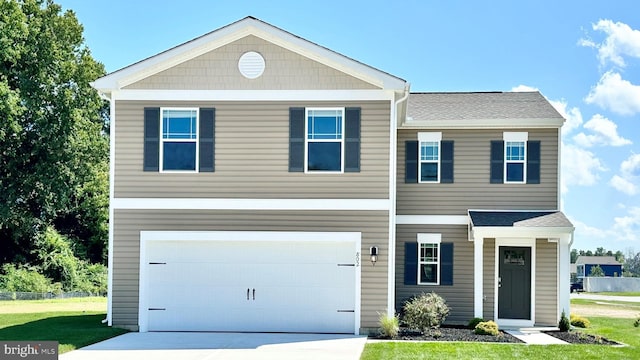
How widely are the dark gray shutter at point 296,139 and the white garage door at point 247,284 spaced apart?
5.65ft

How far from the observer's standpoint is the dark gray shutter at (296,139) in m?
17.7

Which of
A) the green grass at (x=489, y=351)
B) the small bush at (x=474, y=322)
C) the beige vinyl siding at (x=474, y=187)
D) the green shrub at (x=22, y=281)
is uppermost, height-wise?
the beige vinyl siding at (x=474, y=187)

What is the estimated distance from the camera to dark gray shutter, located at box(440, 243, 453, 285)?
Answer: 21125mm

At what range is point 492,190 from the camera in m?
21.2

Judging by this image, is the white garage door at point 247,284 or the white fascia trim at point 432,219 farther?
the white fascia trim at point 432,219

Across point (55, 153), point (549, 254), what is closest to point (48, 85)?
point (55, 153)

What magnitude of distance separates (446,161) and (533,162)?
2.28m

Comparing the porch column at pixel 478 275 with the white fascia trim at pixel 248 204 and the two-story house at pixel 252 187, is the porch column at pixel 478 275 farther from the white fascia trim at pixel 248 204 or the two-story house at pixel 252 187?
the white fascia trim at pixel 248 204

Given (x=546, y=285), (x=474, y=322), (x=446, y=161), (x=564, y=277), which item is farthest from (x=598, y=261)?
(x=474, y=322)

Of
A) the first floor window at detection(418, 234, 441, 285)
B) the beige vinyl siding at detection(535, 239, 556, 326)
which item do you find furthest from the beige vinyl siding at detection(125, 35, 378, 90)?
the beige vinyl siding at detection(535, 239, 556, 326)

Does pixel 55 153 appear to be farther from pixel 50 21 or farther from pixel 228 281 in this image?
pixel 228 281

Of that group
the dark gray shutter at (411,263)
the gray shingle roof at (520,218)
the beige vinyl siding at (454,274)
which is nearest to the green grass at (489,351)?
the gray shingle roof at (520,218)

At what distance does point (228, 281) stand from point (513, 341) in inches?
251

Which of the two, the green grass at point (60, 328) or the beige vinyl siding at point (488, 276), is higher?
the beige vinyl siding at point (488, 276)
